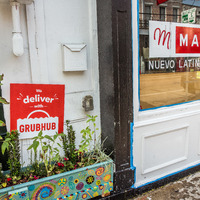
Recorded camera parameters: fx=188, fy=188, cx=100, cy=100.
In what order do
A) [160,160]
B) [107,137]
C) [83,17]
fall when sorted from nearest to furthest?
[83,17], [107,137], [160,160]

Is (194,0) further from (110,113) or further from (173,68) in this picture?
(110,113)

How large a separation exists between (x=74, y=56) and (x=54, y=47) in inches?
9.3

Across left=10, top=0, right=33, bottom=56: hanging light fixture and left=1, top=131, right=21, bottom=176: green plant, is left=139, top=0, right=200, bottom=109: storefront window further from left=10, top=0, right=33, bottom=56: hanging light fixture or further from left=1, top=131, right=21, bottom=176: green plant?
left=1, top=131, right=21, bottom=176: green plant

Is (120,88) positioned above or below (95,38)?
below

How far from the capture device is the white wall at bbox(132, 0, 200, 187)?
245cm

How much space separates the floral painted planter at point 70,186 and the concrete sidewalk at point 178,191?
2.15 ft

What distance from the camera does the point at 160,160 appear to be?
2.68 m

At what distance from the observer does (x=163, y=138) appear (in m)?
2.65

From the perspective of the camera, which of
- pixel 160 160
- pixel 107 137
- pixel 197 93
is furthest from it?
pixel 197 93

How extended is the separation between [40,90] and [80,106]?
51 centimetres

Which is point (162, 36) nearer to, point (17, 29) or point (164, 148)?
point (164, 148)

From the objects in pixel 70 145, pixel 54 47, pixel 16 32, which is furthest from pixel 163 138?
pixel 16 32

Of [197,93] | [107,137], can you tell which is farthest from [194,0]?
[107,137]

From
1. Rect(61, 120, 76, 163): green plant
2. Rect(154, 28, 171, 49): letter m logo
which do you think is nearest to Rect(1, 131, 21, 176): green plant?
Rect(61, 120, 76, 163): green plant
